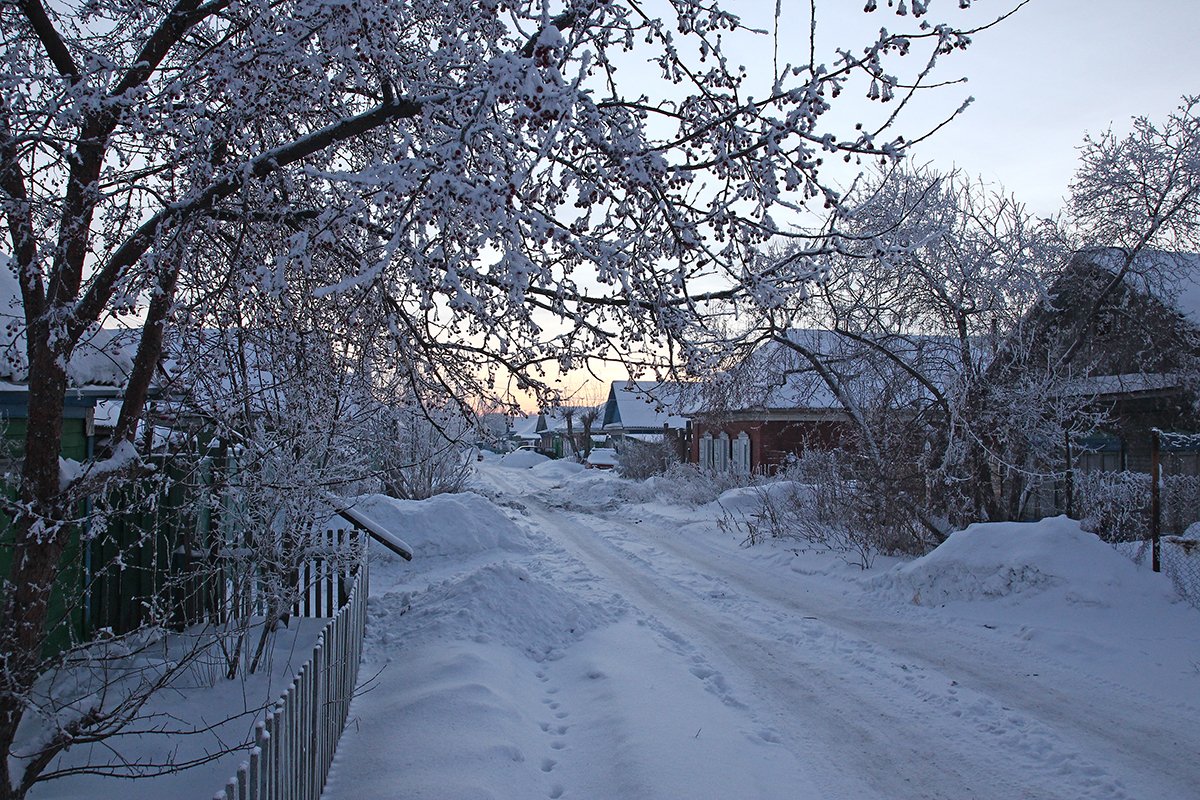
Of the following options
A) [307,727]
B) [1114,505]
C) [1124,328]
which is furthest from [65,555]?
[1124,328]

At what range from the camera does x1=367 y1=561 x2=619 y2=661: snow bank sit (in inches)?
314

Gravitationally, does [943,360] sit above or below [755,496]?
above

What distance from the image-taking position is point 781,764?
5121 millimetres

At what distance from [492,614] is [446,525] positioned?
5901 mm

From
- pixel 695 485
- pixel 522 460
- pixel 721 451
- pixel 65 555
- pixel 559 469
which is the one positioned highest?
pixel 721 451

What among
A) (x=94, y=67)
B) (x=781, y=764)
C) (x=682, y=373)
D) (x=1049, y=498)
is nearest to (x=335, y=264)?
(x=94, y=67)

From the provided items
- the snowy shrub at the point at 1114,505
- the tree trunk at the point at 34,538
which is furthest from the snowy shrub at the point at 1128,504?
the tree trunk at the point at 34,538

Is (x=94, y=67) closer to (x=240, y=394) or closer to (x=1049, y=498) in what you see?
(x=240, y=394)

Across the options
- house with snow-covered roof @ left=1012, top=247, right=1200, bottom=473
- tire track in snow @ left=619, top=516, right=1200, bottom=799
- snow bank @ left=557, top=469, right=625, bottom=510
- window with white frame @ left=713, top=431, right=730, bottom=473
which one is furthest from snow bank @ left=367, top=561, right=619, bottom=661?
window with white frame @ left=713, top=431, right=730, bottom=473

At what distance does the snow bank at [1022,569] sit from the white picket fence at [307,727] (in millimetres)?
7216

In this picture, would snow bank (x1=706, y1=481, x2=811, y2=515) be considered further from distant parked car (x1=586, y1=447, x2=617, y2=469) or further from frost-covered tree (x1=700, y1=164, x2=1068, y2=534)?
distant parked car (x1=586, y1=447, x2=617, y2=469)

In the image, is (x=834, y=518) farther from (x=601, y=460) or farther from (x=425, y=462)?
(x=601, y=460)

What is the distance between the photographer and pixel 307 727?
409cm

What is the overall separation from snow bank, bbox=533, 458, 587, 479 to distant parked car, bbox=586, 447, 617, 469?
68 centimetres
